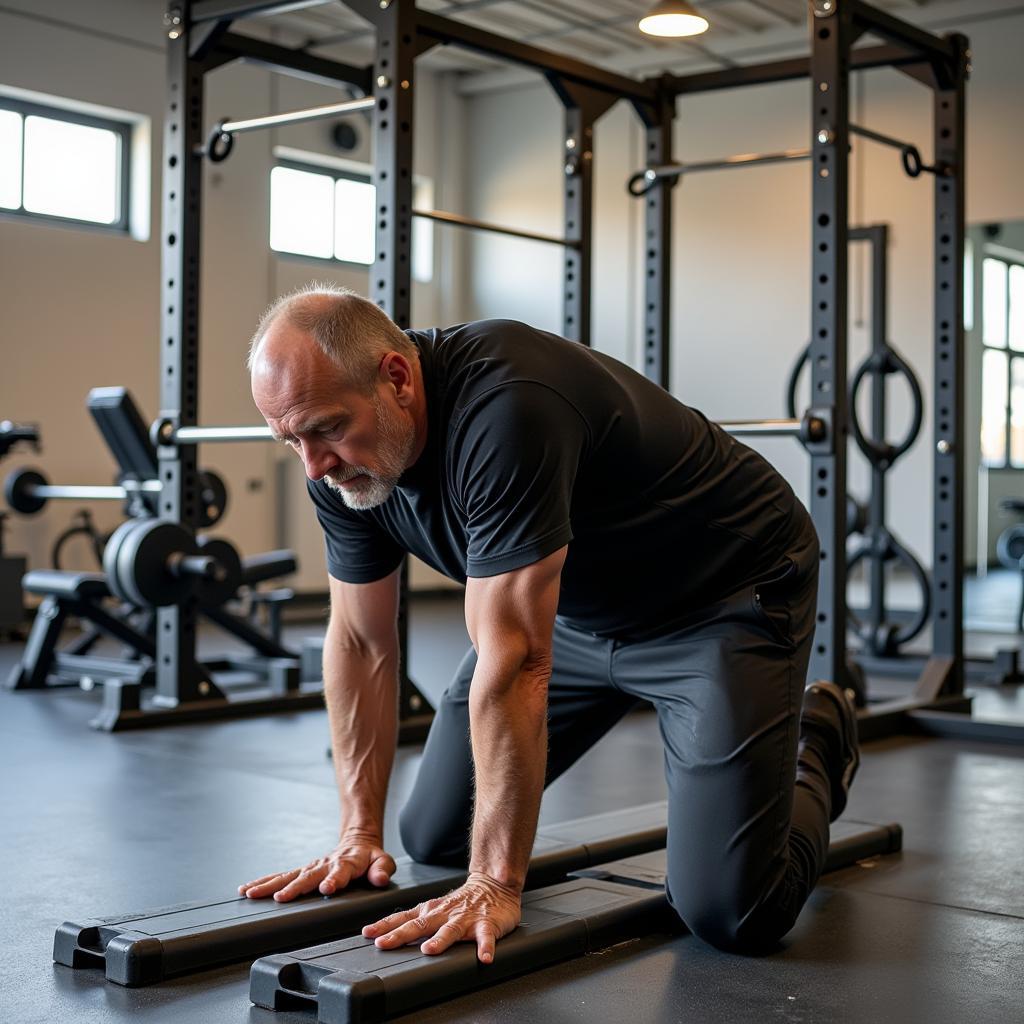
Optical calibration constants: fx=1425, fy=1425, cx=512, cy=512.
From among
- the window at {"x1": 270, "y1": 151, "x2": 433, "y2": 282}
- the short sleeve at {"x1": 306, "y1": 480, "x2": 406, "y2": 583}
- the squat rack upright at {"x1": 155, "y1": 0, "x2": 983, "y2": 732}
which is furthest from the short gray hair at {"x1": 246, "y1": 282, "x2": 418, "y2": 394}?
the window at {"x1": 270, "y1": 151, "x2": 433, "y2": 282}

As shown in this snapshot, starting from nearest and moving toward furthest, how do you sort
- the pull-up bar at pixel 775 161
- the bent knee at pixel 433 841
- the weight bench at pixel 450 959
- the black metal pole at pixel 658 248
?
the weight bench at pixel 450 959
the bent knee at pixel 433 841
the pull-up bar at pixel 775 161
the black metal pole at pixel 658 248

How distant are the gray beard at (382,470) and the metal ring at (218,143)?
2640 millimetres

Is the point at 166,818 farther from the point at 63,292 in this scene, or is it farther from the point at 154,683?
the point at 63,292

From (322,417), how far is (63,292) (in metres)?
6.10

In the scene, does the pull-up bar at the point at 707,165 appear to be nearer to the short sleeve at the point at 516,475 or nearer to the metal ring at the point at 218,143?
the metal ring at the point at 218,143

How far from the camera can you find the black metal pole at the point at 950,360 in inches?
177

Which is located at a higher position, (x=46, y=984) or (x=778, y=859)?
(x=778, y=859)

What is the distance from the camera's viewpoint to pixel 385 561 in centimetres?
223

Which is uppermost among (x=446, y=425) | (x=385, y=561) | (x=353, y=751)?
(x=446, y=425)

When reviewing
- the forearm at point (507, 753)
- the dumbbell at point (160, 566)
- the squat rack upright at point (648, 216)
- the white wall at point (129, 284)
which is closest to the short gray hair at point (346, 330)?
the forearm at point (507, 753)

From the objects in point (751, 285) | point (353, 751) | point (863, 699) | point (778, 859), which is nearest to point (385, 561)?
point (353, 751)

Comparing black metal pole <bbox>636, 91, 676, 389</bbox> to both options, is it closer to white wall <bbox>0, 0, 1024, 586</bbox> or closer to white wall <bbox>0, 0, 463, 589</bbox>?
white wall <bbox>0, 0, 1024, 586</bbox>

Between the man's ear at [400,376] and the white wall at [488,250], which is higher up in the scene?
the white wall at [488,250]

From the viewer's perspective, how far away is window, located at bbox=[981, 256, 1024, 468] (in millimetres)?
7391
